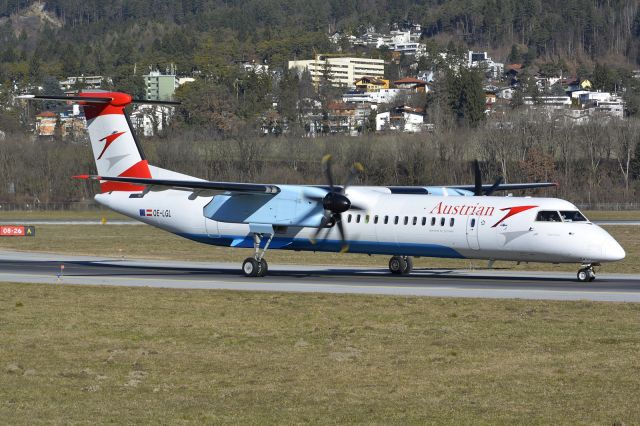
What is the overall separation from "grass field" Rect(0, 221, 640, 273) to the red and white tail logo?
7.65 m

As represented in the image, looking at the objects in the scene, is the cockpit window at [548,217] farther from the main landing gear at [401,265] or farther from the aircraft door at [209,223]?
the aircraft door at [209,223]

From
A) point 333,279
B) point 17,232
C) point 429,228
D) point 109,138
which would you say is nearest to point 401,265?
point 333,279

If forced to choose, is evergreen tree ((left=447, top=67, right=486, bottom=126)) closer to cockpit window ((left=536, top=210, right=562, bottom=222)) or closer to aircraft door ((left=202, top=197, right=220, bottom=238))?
aircraft door ((left=202, top=197, right=220, bottom=238))

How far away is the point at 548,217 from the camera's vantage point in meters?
32.3

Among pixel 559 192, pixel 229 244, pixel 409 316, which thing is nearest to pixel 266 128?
pixel 559 192

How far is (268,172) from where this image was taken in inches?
4390

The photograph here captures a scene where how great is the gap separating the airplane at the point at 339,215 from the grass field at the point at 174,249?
5.67 metres

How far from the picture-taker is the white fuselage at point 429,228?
31812 millimetres

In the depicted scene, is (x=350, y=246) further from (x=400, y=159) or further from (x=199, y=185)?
(x=400, y=159)

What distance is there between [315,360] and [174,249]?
3349 centimetres

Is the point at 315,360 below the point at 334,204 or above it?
below

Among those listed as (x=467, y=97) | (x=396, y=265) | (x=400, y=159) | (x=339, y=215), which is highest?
(x=467, y=97)

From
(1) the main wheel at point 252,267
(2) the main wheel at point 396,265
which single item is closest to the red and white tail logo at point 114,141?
(1) the main wheel at point 252,267

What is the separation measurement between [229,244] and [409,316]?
498 inches
